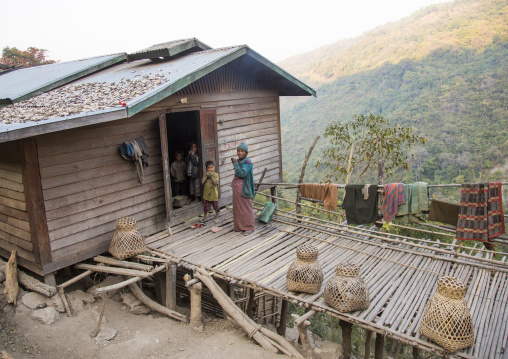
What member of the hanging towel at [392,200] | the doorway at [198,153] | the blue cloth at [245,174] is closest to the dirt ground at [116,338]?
the doorway at [198,153]

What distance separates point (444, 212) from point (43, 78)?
930cm

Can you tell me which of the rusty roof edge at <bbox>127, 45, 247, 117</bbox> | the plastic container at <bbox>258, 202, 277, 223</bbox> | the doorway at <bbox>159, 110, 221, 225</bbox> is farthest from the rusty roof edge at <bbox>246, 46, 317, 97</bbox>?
the plastic container at <bbox>258, 202, 277, 223</bbox>

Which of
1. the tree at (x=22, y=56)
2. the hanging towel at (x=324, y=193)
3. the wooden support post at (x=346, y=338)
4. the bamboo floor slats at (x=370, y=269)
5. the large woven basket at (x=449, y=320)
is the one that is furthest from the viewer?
the tree at (x=22, y=56)

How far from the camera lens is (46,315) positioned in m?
6.24

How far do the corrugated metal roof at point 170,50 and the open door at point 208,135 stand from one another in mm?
1584

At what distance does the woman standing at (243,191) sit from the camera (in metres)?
7.89

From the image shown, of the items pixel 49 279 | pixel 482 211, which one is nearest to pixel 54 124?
pixel 49 279

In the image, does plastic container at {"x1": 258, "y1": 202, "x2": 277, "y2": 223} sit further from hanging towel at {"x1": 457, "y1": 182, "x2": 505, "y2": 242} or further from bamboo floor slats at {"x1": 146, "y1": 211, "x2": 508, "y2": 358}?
hanging towel at {"x1": 457, "y1": 182, "x2": 505, "y2": 242}

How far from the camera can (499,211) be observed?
654cm

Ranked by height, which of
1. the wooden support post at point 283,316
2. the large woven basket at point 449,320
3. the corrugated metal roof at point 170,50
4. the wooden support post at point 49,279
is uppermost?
the corrugated metal roof at point 170,50

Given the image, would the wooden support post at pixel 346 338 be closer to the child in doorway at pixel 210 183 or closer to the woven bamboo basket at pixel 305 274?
the woven bamboo basket at pixel 305 274

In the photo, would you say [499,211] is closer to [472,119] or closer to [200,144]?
[200,144]

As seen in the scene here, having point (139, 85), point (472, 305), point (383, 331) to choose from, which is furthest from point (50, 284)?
point (472, 305)

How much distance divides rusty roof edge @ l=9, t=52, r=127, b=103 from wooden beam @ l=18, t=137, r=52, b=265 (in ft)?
8.54
